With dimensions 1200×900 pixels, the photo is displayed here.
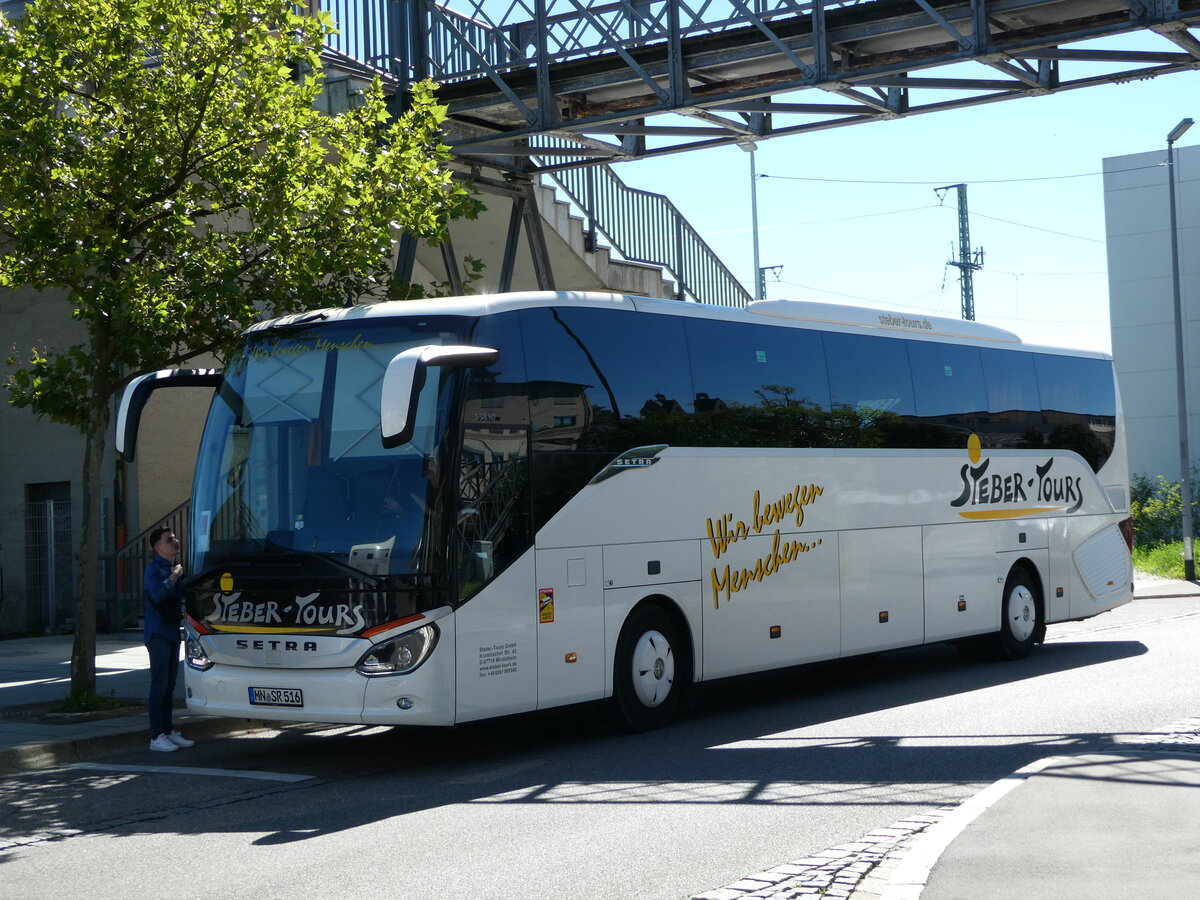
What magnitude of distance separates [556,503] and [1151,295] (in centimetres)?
3745

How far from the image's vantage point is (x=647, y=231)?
26125mm

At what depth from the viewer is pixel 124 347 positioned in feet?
42.2

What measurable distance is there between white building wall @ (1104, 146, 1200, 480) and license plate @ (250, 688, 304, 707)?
38.1 m

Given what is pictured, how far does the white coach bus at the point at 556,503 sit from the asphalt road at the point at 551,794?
67 cm

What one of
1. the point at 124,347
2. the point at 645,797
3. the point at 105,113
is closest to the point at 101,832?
the point at 645,797

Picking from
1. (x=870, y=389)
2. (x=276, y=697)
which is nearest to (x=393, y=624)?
(x=276, y=697)

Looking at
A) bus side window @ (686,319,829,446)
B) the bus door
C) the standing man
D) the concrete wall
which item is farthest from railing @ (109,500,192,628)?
the bus door

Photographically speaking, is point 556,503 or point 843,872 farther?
point 556,503

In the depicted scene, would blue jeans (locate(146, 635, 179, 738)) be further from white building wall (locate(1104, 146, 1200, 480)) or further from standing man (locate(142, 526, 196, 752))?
white building wall (locate(1104, 146, 1200, 480))

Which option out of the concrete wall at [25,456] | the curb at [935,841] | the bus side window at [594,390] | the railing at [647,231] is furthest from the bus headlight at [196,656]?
the railing at [647,231]

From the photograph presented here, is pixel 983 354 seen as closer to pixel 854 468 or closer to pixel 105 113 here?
pixel 854 468

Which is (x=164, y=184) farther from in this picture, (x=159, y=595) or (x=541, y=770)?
(x=541, y=770)

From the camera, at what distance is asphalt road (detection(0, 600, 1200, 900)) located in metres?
7.17

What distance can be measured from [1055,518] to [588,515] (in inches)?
330
